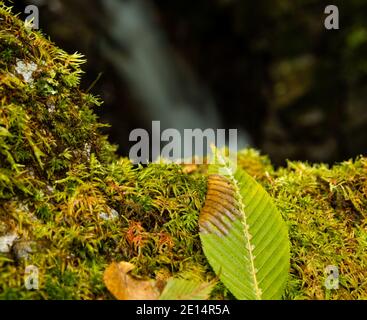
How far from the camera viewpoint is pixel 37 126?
1.53 metres

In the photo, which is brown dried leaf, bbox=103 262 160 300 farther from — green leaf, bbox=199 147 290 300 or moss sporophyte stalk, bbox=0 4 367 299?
green leaf, bbox=199 147 290 300

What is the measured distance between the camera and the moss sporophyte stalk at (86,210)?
1.33 m

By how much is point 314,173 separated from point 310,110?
6785mm

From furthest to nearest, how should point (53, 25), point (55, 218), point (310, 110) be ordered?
1. point (310, 110)
2. point (53, 25)
3. point (55, 218)

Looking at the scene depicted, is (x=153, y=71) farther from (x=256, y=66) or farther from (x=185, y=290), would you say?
(x=185, y=290)

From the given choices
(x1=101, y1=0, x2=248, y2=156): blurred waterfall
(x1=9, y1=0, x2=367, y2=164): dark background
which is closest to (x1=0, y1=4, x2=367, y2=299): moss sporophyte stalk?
(x1=9, y1=0, x2=367, y2=164): dark background

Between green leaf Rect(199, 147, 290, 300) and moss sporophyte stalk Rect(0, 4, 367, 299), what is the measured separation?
2.4 inches

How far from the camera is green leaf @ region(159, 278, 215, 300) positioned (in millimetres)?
1295

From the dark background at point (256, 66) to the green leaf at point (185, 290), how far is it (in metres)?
6.00

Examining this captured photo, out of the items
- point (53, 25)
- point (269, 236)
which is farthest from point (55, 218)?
point (53, 25)

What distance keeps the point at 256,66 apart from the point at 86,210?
27.5 ft

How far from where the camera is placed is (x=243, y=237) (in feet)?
4.87

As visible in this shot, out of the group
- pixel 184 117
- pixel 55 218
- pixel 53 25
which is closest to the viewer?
pixel 55 218
